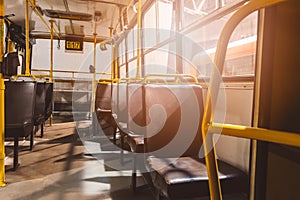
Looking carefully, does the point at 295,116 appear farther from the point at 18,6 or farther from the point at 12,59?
the point at 18,6

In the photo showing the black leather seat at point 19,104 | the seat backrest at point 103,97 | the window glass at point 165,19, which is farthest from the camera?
the seat backrest at point 103,97

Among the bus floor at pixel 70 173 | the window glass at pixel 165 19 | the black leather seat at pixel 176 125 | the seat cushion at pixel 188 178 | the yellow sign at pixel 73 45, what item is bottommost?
the bus floor at pixel 70 173

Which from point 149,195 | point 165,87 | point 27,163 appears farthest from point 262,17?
point 27,163

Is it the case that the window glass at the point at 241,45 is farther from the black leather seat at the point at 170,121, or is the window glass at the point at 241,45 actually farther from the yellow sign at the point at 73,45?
the yellow sign at the point at 73,45

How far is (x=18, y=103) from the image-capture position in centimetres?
303

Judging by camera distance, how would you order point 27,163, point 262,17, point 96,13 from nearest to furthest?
1. point 262,17
2. point 27,163
3. point 96,13

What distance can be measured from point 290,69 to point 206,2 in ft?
5.76

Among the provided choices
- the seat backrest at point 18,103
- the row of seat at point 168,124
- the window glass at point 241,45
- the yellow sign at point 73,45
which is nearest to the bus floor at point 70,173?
the row of seat at point 168,124

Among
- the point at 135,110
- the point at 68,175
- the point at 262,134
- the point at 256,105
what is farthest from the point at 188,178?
the point at 68,175

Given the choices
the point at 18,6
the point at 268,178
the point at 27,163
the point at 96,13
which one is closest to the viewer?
the point at 268,178

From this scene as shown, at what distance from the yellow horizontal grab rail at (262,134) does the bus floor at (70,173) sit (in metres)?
1.18

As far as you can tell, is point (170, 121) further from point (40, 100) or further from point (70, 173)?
point (40, 100)

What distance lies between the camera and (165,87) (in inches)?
83.8

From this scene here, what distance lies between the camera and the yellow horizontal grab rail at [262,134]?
2.12 feet
